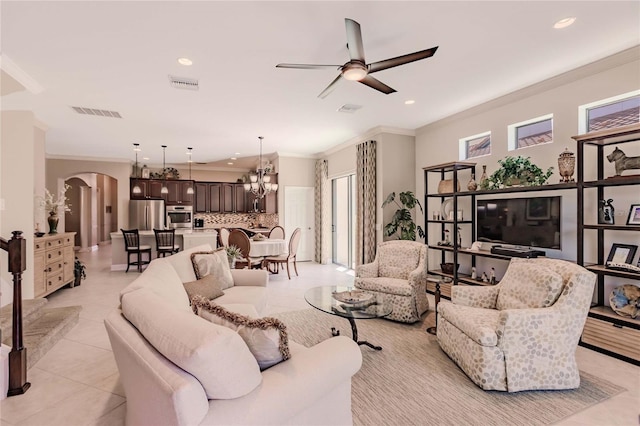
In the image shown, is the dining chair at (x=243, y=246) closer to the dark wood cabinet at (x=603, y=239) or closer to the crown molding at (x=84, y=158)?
the dark wood cabinet at (x=603, y=239)

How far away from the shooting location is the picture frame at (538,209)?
3.75 meters

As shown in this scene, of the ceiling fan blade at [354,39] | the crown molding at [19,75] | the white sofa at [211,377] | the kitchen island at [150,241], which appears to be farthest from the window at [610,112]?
the kitchen island at [150,241]

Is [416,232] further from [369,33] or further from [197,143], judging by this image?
[197,143]

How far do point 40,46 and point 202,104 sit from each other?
6.20ft

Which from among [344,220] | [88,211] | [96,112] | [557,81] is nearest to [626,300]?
[557,81]

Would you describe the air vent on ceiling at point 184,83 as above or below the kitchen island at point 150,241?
above

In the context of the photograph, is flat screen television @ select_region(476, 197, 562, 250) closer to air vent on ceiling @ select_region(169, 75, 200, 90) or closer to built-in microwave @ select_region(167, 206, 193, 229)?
air vent on ceiling @ select_region(169, 75, 200, 90)

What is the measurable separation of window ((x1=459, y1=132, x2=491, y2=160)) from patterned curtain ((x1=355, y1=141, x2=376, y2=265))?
1.57 m

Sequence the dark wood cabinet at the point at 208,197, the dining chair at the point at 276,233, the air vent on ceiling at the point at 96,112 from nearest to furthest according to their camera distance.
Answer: the air vent on ceiling at the point at 96,112 → the dining chair at the point at 276,233 → the dark wood cabinet at the point at 208,197

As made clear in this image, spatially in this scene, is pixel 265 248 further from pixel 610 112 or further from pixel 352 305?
pixel 610 112

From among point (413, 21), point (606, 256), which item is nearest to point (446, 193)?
point (606, 256)

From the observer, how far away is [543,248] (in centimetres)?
386

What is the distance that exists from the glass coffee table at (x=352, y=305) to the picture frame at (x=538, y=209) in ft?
7.57

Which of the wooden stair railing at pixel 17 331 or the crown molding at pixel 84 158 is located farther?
the crown molding at pixel 84 158
